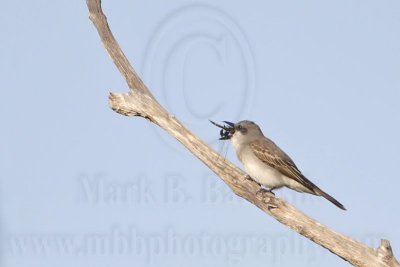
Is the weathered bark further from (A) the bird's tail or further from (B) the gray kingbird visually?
(A) the bird's tail

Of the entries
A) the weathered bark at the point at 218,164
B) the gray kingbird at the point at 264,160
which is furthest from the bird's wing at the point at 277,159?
the weathered bark at the point at 218,164

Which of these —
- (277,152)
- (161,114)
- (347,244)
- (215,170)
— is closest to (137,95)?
(161,114)

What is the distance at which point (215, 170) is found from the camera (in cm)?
1334

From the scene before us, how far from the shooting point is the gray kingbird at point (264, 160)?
1438 cm

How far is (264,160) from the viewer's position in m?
14.7

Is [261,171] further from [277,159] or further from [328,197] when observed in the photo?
[328,197]

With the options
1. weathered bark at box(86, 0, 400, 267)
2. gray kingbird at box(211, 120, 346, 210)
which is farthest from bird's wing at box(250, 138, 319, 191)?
weathered bark at box(86, 0, 400, 267)

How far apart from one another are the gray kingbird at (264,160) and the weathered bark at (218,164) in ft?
2.11

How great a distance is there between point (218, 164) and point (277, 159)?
5.74 ft

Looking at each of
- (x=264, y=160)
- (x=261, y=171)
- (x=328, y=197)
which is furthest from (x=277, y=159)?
(x=328, y=197)

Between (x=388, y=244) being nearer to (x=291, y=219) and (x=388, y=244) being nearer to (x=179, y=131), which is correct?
(x=291, y=219)

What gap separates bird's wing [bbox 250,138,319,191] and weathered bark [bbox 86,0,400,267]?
2.85 feet

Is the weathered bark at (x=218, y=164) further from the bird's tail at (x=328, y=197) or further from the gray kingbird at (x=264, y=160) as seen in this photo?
the bird's tail at (x=328, y=197)

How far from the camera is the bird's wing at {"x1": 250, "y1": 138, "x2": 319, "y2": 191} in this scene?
14.5m
